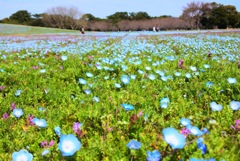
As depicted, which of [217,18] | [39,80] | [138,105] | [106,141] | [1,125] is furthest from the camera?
[217,18]

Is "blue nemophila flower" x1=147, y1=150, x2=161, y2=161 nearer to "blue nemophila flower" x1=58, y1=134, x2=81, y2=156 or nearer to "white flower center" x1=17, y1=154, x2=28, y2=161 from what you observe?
"blue nemophila flower" x1=58, y1=134, x2=81, y2=156

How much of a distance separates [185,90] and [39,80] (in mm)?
1885

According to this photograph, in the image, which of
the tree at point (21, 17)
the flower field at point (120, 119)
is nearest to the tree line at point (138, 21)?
the tree at point (21, 17)

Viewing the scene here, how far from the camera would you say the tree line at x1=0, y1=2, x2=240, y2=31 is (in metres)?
66.9

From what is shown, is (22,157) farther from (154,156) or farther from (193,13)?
(193,13)

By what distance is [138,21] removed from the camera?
76875 mm

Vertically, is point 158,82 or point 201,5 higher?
point 201,5

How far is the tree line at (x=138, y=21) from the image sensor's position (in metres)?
66.9

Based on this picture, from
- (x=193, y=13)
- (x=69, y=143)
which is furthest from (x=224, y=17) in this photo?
(x=69, y=143)

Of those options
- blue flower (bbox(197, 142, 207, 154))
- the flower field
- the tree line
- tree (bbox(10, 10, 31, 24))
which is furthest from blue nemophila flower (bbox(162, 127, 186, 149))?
tree (bbox(10, 10, 31, 24))

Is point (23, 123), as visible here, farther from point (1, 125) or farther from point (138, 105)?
point (138, 105)

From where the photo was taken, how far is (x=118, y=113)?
2314 mm

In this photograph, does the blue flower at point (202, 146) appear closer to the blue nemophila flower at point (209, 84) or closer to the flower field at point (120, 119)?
the flower field at point (120, 119)

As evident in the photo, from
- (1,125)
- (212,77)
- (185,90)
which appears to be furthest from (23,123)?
(212,77)
